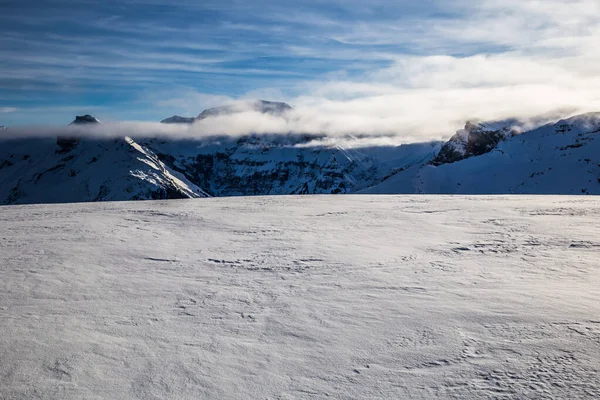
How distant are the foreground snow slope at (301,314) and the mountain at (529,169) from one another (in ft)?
163

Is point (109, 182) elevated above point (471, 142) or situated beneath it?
situated beneath

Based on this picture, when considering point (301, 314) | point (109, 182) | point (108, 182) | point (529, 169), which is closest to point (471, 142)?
point (529, 169)

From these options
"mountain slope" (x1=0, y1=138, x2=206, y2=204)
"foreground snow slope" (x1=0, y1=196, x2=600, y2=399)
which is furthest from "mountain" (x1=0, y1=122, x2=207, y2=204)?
"foreground snow slope" (x1=0, y1=196, x2=600, y2=399)

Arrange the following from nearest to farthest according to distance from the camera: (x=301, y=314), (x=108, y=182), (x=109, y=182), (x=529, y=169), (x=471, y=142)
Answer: (x=301, y=314) → (x=529, y=169) → (x=471, y=142) → (x=109, y=182) → (x=108, y=182)

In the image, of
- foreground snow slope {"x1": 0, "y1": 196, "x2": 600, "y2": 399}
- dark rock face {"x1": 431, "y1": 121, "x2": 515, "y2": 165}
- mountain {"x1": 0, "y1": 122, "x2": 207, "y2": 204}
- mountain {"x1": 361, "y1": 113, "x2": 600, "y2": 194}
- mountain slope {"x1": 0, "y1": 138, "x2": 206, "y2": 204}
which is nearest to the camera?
foreground snow slope {"x1": 0, "y1": 196, "x2": 600, "y2": 399}

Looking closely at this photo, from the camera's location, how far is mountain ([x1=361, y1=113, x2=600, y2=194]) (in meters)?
52.7

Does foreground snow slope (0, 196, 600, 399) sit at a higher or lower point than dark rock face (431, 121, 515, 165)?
lower

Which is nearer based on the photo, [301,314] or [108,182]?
[301,314]

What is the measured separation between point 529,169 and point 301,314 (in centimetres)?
5994

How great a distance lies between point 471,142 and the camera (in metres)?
104

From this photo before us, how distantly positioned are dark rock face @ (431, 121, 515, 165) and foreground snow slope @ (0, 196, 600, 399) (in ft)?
318

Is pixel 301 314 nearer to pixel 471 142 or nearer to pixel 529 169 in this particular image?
pixel 529 169

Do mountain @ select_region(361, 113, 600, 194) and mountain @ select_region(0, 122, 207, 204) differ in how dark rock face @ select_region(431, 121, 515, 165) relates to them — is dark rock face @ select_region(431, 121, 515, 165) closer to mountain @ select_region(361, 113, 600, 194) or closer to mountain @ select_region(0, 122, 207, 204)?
mountain @ select_region(361, 113, 600, 194)

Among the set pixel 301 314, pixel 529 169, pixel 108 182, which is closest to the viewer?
pixel 301 314
